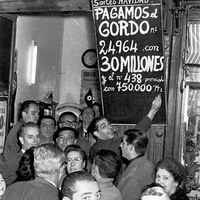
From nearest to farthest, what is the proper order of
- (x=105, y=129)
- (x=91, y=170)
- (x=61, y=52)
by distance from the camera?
(x=91, y=170), (x=105, y=129), (x=61, y=52)

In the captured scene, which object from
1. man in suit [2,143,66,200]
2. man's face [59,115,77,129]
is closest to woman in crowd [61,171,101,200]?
man in suit [2,143,66,200]

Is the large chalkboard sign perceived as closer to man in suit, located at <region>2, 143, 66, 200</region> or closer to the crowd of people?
the crowd of people

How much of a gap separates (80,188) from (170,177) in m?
1.37

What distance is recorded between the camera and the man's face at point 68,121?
7.85 metres

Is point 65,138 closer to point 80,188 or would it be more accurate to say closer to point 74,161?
point 74,161

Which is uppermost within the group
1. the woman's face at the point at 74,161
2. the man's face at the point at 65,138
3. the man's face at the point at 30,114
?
the man's face at the point at 30,114

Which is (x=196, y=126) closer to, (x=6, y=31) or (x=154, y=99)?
(x=154, y=99)

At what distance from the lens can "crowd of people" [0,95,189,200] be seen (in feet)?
11.5

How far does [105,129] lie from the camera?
21.3 ft

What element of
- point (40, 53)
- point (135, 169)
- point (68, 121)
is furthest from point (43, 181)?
point (40, 53)

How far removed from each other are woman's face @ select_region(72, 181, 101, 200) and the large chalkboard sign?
297 centimetres

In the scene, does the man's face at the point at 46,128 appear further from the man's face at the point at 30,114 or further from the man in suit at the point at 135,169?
the man in suit at the point at 135,169

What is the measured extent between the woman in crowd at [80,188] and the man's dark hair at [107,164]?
1017 mm

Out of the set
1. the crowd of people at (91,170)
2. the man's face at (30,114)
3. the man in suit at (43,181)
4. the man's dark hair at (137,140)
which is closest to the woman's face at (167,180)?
the crowd of people at (91,170)
